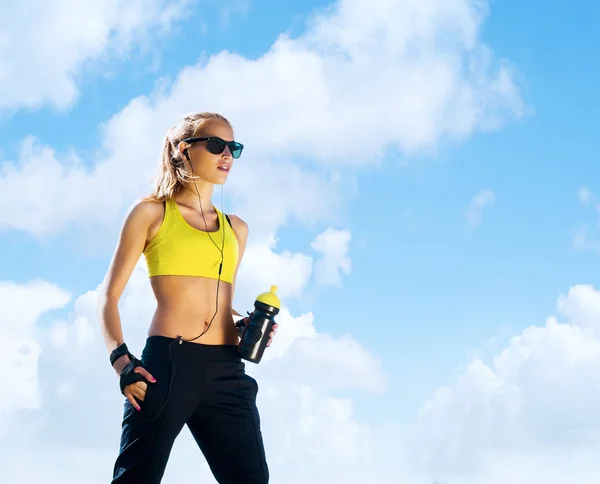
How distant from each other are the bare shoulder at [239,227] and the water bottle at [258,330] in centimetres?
73

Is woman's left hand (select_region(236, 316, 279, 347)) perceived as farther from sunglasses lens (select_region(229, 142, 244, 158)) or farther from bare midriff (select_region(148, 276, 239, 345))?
sunglasses lens (select_region(229, 142, 244, 158))

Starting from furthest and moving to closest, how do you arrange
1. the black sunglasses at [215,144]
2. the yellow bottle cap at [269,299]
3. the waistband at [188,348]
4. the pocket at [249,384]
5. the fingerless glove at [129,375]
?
the black sunglasses at [215,144], the yellow bottle cap at [269,299], the pocket at [249,384], the waistband at [188,348], the fingerless glove at [129,375]

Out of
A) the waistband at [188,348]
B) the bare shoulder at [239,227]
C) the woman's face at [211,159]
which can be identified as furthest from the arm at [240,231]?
the waistband at [188,348]

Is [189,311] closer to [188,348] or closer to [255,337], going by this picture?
[188,348]

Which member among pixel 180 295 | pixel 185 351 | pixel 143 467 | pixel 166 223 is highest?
pixel 166 223

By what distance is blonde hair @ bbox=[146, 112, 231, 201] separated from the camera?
208 inches

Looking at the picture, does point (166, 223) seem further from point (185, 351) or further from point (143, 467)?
point (143, 467)

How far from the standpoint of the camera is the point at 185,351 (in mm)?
4758

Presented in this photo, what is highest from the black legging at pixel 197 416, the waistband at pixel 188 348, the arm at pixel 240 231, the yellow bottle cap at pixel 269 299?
the arm at pixel 240 231

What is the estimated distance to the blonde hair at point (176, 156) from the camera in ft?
17.4

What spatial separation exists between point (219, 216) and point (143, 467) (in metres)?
1.72

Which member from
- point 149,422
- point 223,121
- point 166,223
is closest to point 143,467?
point 149,422

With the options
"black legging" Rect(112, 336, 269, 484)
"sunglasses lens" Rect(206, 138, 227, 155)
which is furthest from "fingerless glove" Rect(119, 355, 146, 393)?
"sunglasses lens" Rect(206, 138, 227, 155)

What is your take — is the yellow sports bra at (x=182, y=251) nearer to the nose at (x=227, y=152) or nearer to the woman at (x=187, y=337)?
the woman at (x=187, y=337)
